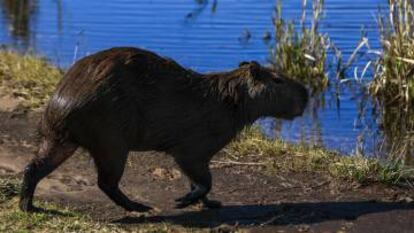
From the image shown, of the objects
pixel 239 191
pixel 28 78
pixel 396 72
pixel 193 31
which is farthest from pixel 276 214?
pixel 193 31

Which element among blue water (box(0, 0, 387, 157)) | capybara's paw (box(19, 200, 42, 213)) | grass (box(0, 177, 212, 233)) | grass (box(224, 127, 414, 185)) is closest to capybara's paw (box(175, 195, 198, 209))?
grass (box(0, 177, 212, 233))

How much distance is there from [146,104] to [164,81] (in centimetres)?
21

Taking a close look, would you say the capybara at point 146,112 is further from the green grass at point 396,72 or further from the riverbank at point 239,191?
the green grass at point 396,72

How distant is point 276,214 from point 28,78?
4.03m

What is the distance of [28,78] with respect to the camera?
9.47 meters

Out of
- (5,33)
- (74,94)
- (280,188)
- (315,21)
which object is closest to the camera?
(74,94)

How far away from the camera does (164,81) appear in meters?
6.09

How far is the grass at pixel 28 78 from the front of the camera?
349 inches

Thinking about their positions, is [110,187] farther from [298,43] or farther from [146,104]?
[298,43]

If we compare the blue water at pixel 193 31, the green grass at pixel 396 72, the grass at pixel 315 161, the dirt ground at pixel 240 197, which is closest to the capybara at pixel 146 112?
the dirt ground at pixel 240 197

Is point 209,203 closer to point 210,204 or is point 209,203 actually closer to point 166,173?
point 210,204

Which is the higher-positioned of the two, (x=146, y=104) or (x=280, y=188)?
(x=146, y=104)

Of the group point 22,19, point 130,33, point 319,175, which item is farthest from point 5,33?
point 319,175

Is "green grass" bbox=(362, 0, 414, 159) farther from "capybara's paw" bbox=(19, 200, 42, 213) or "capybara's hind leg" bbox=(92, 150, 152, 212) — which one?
"capybara's paw" bbox=(19, 200, 42, 213)
